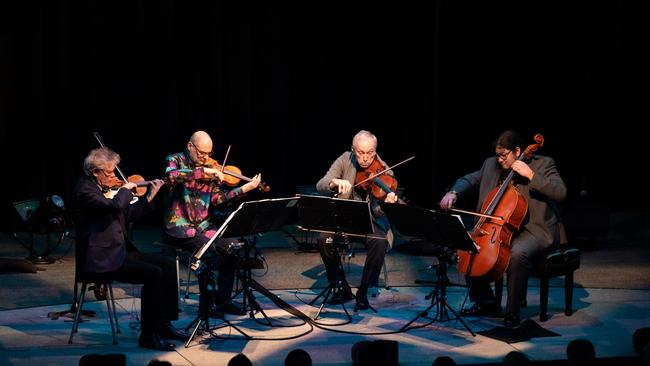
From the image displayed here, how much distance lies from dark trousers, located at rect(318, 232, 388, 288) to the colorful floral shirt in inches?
31.0

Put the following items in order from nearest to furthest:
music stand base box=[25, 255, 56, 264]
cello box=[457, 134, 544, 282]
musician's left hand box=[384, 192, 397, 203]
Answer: cello box=[457, 134, 544, 282] < musician's left hand box=[384, 192, 397, 203] < music stand base box=[25, 255, 56, 264]

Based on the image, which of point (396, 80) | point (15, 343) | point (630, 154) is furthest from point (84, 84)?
point (630, 154)

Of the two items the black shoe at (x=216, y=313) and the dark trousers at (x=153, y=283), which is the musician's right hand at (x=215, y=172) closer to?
the dark trousers at (x=153, y=283)

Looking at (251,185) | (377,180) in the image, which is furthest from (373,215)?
(251,185)

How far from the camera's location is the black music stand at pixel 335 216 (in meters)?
6.48

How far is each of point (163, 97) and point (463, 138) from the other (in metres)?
3.52

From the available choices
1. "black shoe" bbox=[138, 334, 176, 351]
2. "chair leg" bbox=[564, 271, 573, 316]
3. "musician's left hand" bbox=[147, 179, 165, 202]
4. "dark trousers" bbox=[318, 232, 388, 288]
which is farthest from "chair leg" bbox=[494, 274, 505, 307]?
"musician's left hand" bbox=[147, 179, 165, 202]

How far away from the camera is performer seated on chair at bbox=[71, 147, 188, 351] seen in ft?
19.4

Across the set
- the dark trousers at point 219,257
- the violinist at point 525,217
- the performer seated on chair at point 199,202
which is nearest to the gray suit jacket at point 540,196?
the violinist at point 525,217

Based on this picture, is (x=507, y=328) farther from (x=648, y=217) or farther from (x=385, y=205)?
(x=648, y=217)

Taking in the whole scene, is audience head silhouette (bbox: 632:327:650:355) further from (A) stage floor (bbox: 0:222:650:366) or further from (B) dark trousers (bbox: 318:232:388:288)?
(B) dark trousers (bbox: 318:232:388:288)

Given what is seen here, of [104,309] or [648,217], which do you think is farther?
[648,217]

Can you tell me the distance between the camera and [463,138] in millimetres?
11086

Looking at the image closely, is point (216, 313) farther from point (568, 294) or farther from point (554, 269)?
point (568, 294)
